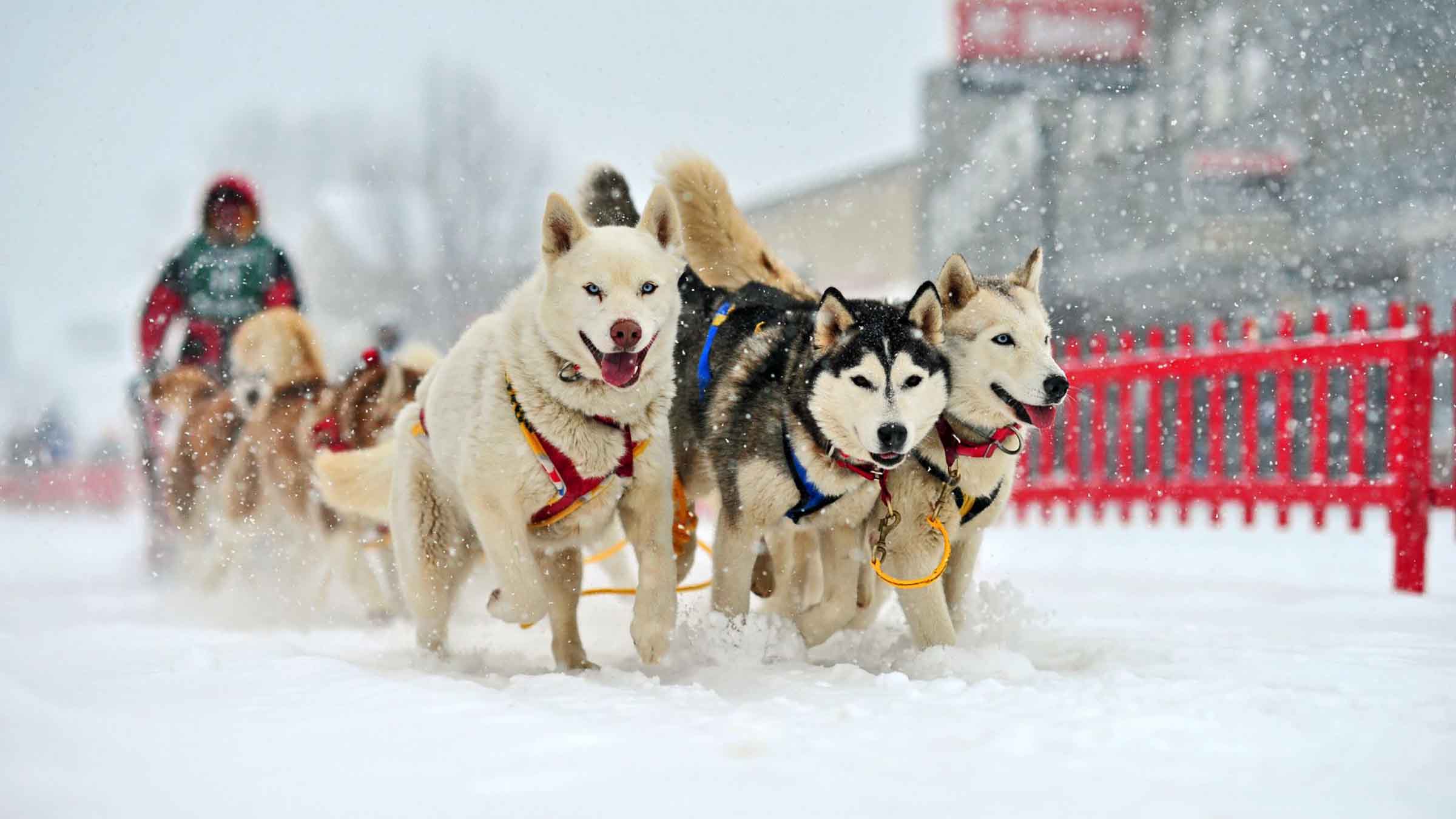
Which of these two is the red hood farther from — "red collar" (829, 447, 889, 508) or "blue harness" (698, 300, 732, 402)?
"red collar" (829, 447, 889, 508)

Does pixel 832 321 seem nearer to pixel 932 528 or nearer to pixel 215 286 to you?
pixel 932 528

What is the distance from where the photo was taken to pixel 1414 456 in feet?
15.6

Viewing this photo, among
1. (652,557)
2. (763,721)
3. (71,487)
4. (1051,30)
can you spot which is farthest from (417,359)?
(71,487)

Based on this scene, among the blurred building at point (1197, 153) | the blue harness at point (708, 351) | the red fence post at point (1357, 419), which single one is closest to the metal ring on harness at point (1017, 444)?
the blue harness at point (708, 351)

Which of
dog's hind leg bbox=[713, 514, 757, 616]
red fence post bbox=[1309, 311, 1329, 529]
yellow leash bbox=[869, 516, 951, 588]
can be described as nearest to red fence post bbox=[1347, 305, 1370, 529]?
red fence post bbox=[1309, 311, 1329, 529]

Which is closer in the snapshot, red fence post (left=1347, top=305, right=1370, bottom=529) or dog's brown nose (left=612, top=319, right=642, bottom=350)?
dog's brown nose (left=612, top=319, right=642, bottom=350)

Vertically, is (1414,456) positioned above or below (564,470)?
below

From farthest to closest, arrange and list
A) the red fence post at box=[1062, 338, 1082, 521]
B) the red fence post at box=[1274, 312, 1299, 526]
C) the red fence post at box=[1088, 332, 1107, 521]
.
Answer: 1. the red fence post at box=[1062, 338, 1082, 521]
2. the red fence post at box=[1088, 332, 1107, 521]
3. the red fence post at box=[1274, 312, 1299, 526]

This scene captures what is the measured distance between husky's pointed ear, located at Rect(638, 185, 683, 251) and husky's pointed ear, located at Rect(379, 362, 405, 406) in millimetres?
2154

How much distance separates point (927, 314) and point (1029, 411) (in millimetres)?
382

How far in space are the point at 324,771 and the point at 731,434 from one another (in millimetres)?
1762

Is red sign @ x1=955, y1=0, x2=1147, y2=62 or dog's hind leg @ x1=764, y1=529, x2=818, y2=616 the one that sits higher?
red sign @ x1=955, y1=0, x2=1147, y2=62

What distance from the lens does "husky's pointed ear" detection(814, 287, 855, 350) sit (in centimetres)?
313

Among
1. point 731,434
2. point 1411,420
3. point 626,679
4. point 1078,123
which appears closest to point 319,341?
point 731,434
